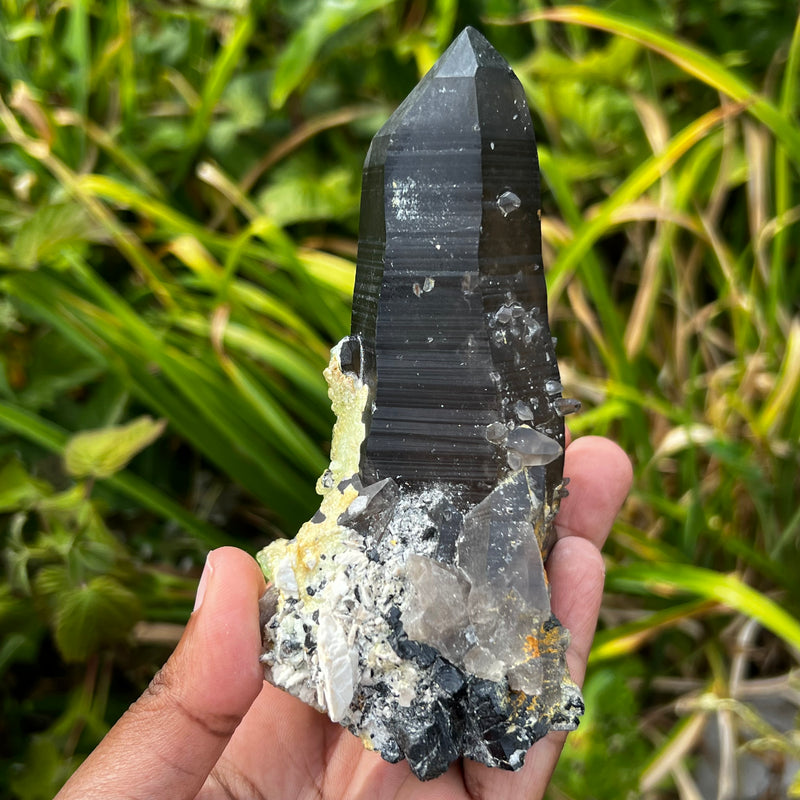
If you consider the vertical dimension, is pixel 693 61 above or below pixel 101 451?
above

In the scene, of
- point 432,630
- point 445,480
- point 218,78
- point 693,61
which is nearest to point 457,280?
point 445,480

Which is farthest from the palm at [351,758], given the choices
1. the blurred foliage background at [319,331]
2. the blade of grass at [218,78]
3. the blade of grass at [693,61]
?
the blade of grass at [218,78]

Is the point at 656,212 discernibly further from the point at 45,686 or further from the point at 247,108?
the point at 45,686

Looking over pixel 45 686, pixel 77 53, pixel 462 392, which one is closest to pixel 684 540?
pixel 462 392

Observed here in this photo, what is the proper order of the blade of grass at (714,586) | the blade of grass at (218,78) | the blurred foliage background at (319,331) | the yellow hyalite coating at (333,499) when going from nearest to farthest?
the yellow hyalite coating at (333,499)
the blade of grass at (714,586)
the blurred foliage background at (319,331)
the blade of grass at (218,78)

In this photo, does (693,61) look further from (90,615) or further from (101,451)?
(90,615)

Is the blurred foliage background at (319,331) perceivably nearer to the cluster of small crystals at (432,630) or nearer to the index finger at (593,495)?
the index finger at (593,495)

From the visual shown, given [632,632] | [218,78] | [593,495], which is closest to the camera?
[593,495]
